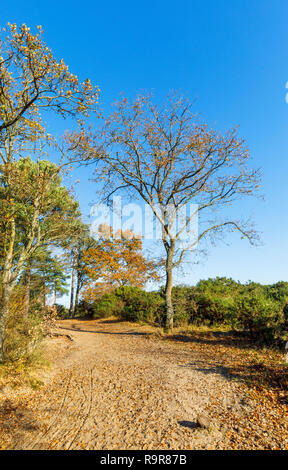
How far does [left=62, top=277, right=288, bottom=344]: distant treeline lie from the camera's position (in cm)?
827

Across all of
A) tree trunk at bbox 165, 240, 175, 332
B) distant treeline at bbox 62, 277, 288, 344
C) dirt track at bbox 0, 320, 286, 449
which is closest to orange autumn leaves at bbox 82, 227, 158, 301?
distant treeline at bbox 62, 277, 288, 344

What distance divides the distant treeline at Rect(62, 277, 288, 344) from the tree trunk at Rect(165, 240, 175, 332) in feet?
1.16

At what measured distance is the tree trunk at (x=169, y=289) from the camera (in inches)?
448

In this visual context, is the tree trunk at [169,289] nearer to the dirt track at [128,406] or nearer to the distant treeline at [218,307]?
the distant treeline at [218,307]

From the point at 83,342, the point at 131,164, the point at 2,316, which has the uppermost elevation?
the point at 131,164

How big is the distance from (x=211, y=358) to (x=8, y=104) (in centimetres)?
807

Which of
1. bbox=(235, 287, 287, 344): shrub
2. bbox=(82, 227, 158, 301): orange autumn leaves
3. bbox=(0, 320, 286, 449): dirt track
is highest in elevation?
bbox=(82, 227, 158, 301): orange autumn leaves

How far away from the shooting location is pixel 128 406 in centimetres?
452

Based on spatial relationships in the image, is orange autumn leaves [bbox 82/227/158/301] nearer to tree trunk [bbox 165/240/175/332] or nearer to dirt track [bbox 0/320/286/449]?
tree trunk [bbox 165/240/175/332]

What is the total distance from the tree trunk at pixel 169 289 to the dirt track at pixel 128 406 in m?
3.84
